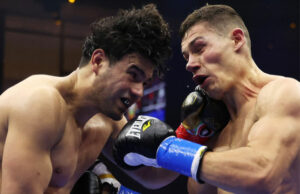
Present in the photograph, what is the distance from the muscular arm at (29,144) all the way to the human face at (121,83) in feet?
1.10

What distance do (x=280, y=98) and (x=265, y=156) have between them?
0.93 ft

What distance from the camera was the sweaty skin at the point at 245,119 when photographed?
157cm

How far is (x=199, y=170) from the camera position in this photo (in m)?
1.61

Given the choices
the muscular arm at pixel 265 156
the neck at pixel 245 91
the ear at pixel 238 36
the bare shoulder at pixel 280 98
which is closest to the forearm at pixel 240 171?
the muscular arm at pixel 265 156

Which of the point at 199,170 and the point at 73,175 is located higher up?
the point at 199,170

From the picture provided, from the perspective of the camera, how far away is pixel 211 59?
2.06 meters

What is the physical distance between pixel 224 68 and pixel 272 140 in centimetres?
57

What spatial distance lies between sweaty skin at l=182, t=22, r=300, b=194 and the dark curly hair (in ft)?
0.52

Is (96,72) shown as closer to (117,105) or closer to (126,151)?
(117,105)

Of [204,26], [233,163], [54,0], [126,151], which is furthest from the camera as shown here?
[54,0]

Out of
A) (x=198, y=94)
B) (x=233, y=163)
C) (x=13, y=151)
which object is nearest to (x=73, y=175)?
(x=13, y=151)

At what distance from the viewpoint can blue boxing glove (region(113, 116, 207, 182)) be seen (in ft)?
5.33

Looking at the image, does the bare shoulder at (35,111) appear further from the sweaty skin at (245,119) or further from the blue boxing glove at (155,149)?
the sweaty skin at (245,119)

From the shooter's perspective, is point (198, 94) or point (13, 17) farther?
point (13, 17)
